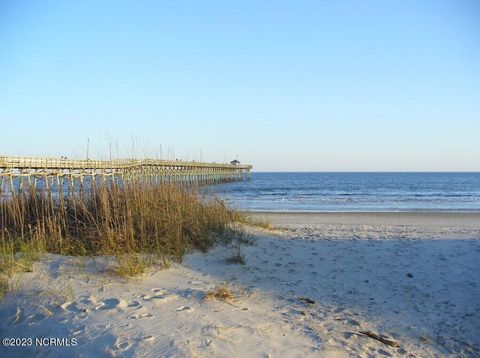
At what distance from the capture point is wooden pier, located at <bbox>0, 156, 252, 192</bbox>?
1053cm

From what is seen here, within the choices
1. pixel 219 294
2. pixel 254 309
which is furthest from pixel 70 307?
pixel 254 309

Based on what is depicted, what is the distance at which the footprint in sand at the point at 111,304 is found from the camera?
466 centimetres

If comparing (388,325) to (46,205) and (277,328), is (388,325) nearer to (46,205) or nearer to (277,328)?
(277,328)

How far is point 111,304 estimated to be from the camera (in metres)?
4.75

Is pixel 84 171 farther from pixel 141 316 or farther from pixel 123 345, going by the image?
pixel 123 345

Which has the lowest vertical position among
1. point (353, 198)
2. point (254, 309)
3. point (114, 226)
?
point (353, 198)

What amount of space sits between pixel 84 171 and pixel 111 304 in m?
21.9

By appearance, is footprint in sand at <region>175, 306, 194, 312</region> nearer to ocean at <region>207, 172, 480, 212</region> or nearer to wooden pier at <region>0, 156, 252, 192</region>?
wooden pier at <region>0, 156, 252, 192</region>

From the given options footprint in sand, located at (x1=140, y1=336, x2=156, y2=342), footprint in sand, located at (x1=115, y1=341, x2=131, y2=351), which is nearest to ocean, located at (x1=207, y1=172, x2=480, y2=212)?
footprint in sand, located at (x1=140, y1=336, x2=156, y2=342)

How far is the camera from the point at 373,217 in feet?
61.7

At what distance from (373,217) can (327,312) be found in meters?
14.4

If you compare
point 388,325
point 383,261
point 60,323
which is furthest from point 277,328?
point 383,261

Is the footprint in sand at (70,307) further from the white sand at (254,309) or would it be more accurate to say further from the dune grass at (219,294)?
the dune grass at (219,294)

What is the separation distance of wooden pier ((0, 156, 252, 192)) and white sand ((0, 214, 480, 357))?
9.33 feet
